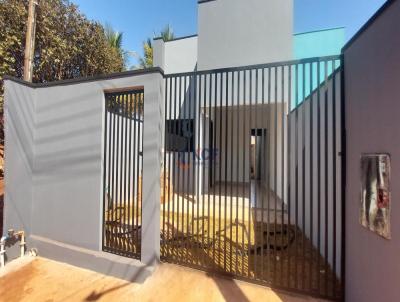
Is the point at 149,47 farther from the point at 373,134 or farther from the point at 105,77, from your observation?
the point at 373,134

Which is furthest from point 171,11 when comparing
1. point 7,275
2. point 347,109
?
point 7,275

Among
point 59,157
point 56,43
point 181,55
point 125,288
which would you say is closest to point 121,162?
point 59,157

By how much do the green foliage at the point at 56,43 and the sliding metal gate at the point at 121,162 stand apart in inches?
228

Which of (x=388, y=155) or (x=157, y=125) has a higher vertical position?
(x=157, y=125)

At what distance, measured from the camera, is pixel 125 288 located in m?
2.77

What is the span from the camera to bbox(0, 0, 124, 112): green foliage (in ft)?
22.4

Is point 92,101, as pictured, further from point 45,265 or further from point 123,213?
point 45,265

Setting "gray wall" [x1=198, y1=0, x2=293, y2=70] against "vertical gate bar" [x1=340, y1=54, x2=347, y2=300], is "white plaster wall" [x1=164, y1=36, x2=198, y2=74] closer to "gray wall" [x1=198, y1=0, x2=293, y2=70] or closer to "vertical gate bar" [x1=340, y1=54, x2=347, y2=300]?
"gray wall" [x1=198, y1=0, x2=293, y2=70]

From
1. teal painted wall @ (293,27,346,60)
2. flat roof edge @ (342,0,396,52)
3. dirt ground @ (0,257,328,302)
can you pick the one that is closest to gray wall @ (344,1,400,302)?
flat roof edge @ (342,0,396,52)

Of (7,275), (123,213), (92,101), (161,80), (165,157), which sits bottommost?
(7,275)

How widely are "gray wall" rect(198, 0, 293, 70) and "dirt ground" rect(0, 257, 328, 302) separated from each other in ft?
20.8

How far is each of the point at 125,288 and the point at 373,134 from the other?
3246 millimetres

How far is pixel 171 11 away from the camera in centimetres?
1068

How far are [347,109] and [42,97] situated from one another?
15.1 feet
